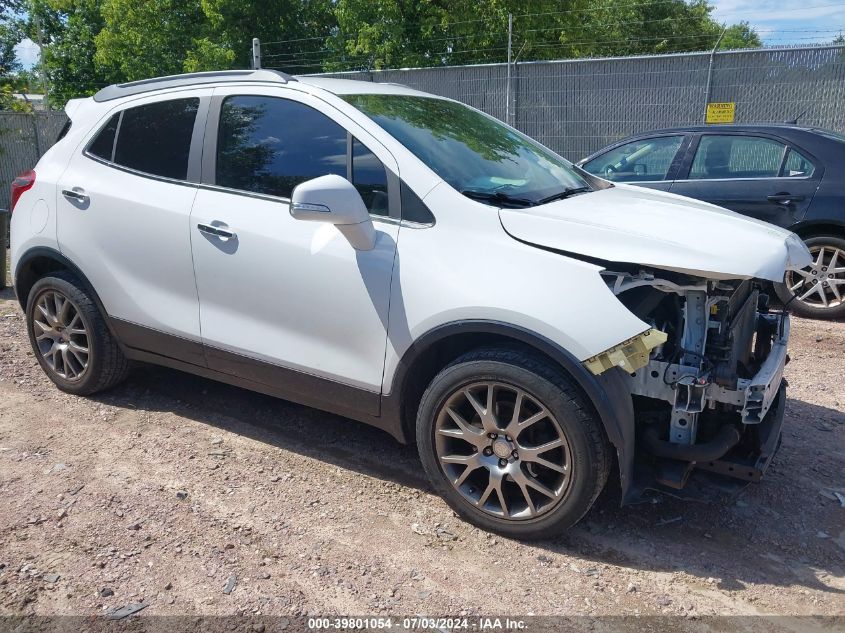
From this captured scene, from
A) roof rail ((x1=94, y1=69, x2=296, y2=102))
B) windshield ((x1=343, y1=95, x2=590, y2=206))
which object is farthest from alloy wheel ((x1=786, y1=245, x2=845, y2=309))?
roof rail ((x1=94, y1=69, x2=296, y2=102))

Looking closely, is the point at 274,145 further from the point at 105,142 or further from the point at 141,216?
the point at 105,142

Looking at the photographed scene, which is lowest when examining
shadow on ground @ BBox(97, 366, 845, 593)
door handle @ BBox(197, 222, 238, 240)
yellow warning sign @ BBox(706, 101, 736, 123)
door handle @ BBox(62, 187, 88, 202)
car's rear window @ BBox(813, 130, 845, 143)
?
shadow on ground @ BBox(97, 366, 845, 593)

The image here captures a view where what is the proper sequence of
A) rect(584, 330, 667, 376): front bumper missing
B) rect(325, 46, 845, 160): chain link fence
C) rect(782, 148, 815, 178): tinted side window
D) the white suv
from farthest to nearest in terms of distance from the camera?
rect(325, 46, 845, 160): chain link fence, rect(782, 148, 815, 178): tinted side window, the white suv, rect(584, 330, 667, 376): front bumper missing

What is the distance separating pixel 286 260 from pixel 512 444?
1365mm

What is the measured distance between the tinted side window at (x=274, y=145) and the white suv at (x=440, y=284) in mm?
12

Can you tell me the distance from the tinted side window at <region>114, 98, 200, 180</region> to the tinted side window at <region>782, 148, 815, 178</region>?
204 inches

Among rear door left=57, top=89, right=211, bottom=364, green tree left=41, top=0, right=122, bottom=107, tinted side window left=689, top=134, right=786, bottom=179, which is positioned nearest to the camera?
rear door left=57, top=89, right=211, bottom=364

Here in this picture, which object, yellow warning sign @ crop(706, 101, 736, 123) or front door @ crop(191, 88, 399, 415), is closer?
front door @ crop(191, 88, 399, 415)

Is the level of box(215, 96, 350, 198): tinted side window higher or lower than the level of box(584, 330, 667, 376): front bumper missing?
higher

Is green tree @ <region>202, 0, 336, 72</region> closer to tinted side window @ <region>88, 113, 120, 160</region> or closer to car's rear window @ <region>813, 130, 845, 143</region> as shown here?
car's rear window @ <region>813, 130, 845, 143</region>

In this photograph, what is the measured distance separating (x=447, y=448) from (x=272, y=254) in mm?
1247

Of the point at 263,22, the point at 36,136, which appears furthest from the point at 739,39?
the point at 36,136

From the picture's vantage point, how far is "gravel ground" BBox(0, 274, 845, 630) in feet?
9.34

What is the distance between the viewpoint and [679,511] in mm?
3477
